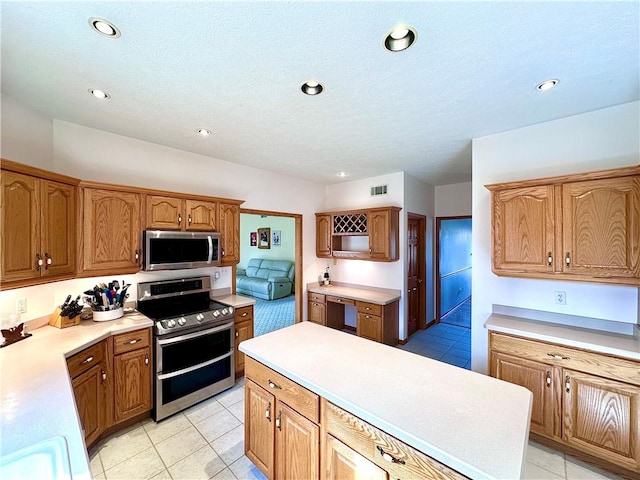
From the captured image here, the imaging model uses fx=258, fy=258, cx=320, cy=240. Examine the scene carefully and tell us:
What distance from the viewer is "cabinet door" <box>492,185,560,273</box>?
218 centimetres

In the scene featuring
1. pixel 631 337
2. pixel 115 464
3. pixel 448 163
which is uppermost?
pixel 448 163

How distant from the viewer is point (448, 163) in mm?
3592

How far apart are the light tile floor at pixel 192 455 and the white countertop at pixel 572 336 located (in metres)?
0.93

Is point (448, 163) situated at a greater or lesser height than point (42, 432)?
greater

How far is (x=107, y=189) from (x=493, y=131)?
373 centimetres

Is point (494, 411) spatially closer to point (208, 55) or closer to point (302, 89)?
point (302, 89)

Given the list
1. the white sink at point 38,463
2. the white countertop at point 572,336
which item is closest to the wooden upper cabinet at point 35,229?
the white sink at point 38,463

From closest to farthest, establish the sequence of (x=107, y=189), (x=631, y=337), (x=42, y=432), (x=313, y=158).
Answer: (x=42, y=432) < (x=631, y=337) < (x=107, y=189) < (x=313, y=158)

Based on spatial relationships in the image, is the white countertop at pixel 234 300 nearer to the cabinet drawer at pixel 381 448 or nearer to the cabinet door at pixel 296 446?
the cabinet door at pixel 296 446

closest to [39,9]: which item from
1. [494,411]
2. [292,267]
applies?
[494,411]

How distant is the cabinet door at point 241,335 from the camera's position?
3035 millimetres

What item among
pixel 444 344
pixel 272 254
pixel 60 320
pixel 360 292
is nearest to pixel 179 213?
pixel 60 320

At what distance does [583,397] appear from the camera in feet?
6.28

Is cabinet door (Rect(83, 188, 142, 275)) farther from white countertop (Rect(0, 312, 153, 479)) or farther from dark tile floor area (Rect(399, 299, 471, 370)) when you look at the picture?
dark tile floor area (Rect(399, 299, 471, 370))
